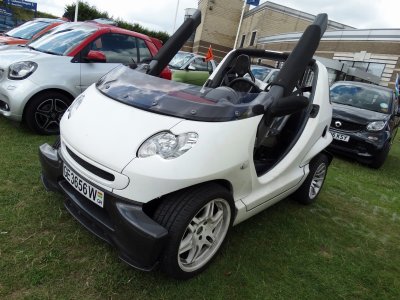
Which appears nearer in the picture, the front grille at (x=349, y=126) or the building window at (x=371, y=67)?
the front grille at (x=349, y=126)

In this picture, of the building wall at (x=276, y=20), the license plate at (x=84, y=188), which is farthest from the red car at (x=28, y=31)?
the building wall at (x=276, y=20)

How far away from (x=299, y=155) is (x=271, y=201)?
50 centimetres

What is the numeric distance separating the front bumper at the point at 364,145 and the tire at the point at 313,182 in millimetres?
2687

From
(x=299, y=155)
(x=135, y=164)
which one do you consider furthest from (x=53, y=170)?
(x=299, y=155)

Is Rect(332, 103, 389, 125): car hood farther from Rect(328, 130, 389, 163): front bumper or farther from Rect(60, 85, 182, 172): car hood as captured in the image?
Rect(60, 85, 182, 172): car hood

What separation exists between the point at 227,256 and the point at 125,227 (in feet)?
3.20

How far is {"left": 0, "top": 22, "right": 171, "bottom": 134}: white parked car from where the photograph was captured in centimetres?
414

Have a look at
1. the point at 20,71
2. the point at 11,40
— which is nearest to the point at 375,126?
the point at 20,71

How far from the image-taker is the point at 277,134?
3.23m

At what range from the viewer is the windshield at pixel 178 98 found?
2.13 m

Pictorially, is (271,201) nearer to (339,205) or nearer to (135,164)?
(135,164)

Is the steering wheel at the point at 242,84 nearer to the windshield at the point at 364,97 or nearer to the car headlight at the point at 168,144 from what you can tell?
the car headlight at the point at 168,144

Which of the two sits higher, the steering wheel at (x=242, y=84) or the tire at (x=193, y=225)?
the steering wheel at (x=242, y=84)

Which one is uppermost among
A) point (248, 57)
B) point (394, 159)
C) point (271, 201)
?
point (248, 57)
